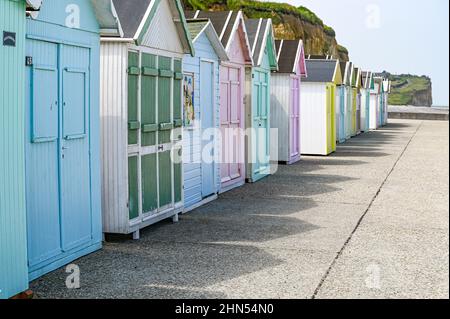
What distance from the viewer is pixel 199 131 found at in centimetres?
1266

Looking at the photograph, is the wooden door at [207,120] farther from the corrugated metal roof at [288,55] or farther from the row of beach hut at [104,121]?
the corrugated metal roof at [288,55]

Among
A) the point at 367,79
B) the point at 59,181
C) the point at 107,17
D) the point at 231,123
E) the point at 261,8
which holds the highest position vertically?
the point at 261,8

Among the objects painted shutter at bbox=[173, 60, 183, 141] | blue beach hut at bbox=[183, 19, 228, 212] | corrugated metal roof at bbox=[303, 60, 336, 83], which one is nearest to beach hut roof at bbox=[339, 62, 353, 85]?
corrugated metal roof at bbox=[303, 60, 336, 83]

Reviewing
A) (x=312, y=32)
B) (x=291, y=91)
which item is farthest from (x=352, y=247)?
(x=312, y=32)

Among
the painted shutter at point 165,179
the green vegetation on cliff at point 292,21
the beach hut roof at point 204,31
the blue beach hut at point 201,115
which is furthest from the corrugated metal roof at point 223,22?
the green vegetation on cliff at point 292,21

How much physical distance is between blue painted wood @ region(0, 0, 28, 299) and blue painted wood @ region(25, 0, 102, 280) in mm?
612

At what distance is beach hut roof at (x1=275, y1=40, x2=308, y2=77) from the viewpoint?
2056 centimetres

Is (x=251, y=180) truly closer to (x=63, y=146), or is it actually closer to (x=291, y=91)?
(x=291, y=91)

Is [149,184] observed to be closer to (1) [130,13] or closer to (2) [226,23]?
(1) [130,13]

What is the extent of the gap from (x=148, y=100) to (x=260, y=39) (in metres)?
7.74

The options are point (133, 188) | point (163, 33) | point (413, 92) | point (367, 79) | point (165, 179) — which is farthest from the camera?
point (413, 92)

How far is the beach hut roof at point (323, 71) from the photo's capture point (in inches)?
939

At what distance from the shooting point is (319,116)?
2350 centimetres

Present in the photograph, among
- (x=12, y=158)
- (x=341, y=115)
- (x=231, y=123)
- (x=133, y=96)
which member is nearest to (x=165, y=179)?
(x=133, y=96)
